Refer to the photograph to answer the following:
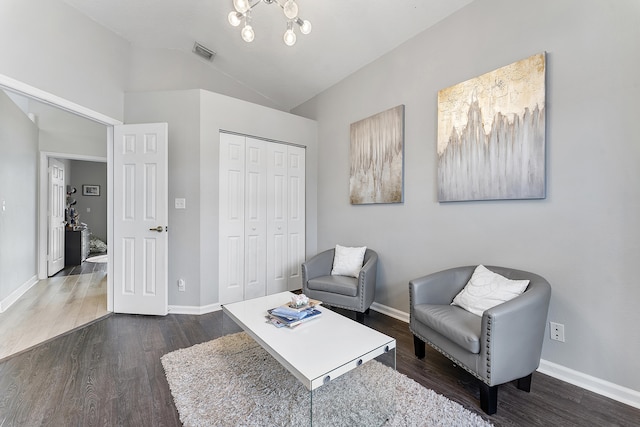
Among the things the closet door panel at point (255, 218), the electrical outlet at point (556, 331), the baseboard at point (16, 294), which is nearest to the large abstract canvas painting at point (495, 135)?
the electrical outlet at point (556, 331)

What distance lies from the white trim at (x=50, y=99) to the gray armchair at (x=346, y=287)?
263cm

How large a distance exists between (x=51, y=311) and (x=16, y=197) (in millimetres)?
1663

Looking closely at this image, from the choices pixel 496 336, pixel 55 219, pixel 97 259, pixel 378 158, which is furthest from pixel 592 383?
pixel 97 259

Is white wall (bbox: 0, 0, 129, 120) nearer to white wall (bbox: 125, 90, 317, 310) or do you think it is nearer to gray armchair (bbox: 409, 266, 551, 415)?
white wall (bbox: 125, 90, 317, 310)

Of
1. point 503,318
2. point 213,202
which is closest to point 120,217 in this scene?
point 213,202

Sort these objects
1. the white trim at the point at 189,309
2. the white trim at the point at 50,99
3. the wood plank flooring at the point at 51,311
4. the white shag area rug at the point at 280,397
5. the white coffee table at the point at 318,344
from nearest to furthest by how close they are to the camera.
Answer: the white coffee table at the point at 318,344 → the white shag area rug at the point at 280,397 → the white trim at the point at 50,99 → the wood plank flooring at the point at 51,311 → the white trim at the point at 189,309

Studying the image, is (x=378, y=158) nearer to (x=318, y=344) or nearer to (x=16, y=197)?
(x=318, y=344)

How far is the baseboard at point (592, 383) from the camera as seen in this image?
1607 millimetres

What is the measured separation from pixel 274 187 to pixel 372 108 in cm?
158

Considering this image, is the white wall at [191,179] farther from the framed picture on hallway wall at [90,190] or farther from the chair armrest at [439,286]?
the framed picture on hallway wall at [90,190]

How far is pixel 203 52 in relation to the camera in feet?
12.2

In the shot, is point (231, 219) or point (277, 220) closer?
point (231, 219)

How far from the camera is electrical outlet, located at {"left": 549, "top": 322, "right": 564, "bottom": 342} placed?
1.85 metres

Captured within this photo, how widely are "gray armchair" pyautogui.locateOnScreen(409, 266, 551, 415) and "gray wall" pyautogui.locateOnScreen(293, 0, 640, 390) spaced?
0.28m
